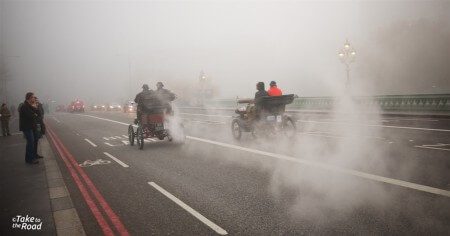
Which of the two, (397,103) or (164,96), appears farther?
(397,103)

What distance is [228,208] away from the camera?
5.40m

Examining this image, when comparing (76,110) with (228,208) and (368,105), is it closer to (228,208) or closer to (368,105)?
(368,105)

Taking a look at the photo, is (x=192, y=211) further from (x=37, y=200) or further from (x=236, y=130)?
(x=236, y=130)

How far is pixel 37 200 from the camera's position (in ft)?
20.8

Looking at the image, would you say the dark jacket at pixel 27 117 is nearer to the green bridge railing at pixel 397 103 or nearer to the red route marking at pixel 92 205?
the red route marking at pixel 92 205

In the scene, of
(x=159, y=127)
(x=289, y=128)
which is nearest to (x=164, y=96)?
(x=159, y=127)

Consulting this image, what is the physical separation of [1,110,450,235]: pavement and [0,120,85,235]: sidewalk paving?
0.19 m

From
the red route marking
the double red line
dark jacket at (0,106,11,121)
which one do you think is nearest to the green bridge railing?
the double red line

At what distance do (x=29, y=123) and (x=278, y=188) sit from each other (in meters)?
7.81

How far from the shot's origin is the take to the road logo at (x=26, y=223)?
16.5 feet

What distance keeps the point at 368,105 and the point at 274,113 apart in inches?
703

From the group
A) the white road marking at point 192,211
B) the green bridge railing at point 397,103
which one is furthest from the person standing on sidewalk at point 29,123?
the green bridge railing at point 397,103

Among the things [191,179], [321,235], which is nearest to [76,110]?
[191,179]

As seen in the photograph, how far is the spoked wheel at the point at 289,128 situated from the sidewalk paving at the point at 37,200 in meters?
7.45
